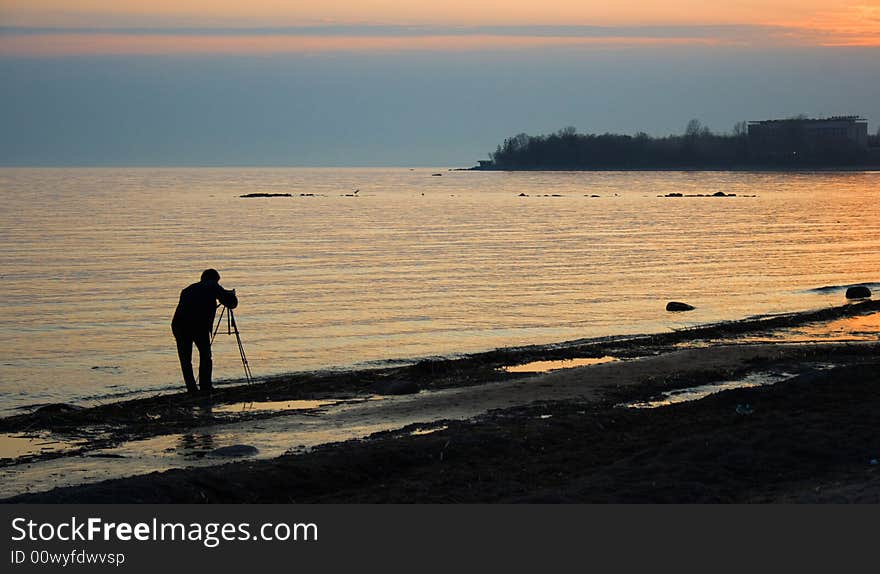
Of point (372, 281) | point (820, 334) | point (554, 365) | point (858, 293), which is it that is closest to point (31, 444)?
point (554, 365)

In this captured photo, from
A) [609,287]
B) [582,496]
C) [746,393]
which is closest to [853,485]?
[582,496]

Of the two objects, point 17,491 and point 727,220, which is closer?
point 17,491

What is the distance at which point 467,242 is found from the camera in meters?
72.7

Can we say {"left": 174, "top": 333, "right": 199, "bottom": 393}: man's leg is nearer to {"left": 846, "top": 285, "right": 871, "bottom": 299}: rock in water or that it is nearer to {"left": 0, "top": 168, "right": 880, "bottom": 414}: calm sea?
{"left": 0, "top": 168, "right": 880, "bottom": 414}: calm sea

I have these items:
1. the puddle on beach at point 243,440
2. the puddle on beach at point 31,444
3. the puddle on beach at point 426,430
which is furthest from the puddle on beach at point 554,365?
the puddle on beach at point 31,444

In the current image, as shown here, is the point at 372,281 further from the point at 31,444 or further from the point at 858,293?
the point at 31,444

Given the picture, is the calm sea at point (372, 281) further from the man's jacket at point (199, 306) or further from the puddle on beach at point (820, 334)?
the puddle on beach at point (820, 334)

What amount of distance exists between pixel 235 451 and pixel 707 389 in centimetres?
909

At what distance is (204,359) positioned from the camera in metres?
21.1

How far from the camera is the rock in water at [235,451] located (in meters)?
15.8

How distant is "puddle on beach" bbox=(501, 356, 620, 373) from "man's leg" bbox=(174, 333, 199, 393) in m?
6.72

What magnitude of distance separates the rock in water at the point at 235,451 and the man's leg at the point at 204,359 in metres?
4.68
